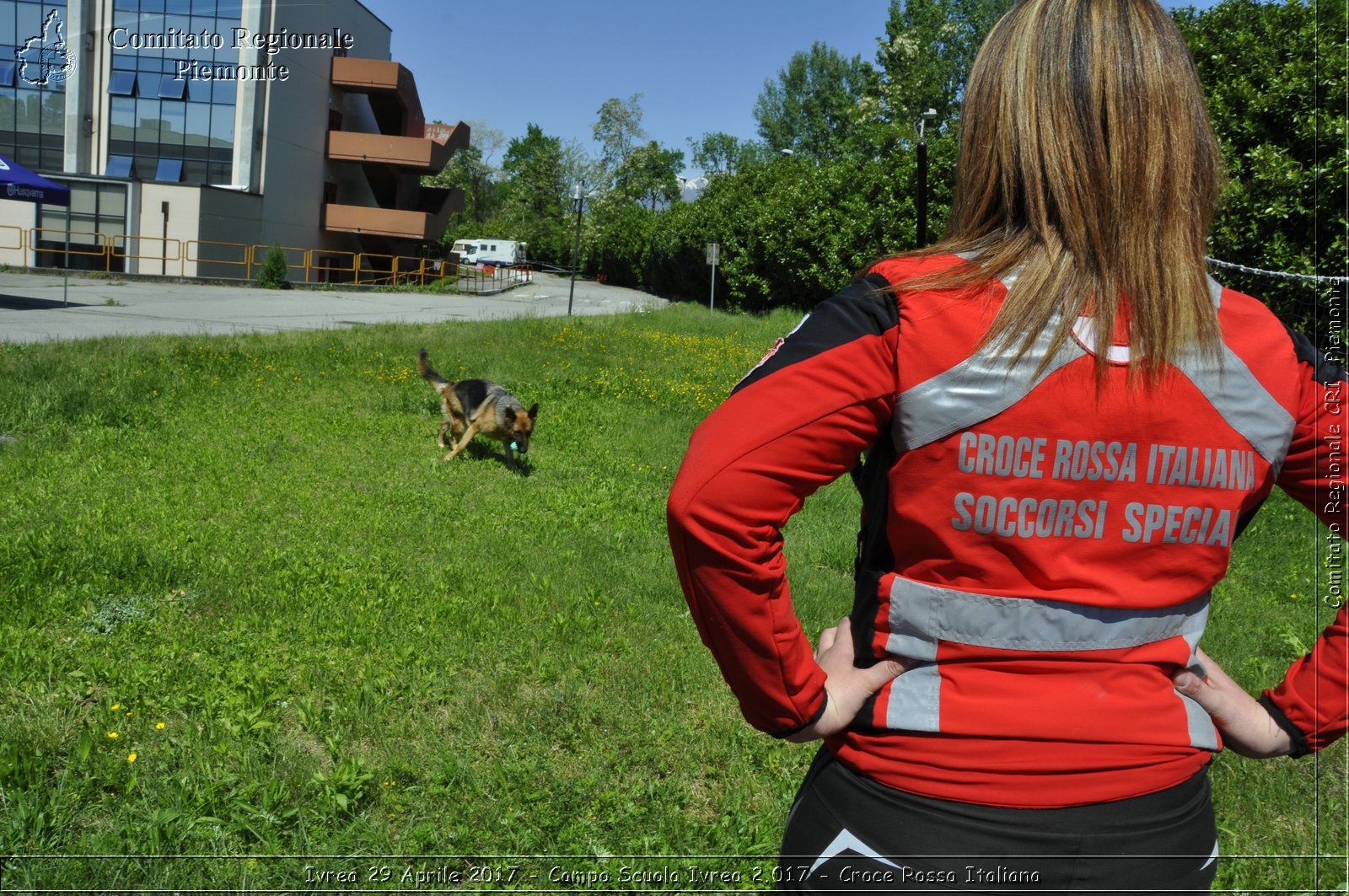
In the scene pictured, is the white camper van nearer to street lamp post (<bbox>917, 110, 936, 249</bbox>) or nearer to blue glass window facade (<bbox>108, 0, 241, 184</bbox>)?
blue glass window facade (<bbox>108, 0, 241, 184</bbox>)

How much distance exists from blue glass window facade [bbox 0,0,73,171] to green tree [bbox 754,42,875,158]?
2118 inches

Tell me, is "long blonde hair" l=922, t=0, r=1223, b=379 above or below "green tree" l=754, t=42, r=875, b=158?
below

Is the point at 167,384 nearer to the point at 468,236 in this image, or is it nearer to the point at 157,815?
the point at 157,815

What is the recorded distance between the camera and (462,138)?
55.9 metres

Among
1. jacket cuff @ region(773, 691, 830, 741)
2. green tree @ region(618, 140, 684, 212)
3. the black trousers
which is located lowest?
the black trousers

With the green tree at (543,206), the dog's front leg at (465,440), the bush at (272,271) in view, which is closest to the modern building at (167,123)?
the bush at (272,271)

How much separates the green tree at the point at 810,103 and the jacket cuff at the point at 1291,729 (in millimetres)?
82766

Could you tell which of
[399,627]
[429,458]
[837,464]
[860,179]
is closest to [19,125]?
[860,179]

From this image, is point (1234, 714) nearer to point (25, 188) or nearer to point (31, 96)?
point (25, 188)

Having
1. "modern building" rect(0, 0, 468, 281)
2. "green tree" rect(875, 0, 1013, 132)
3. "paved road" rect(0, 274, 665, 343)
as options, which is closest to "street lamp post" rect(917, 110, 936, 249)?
"paved road" rect(0, 274, 665, 343)

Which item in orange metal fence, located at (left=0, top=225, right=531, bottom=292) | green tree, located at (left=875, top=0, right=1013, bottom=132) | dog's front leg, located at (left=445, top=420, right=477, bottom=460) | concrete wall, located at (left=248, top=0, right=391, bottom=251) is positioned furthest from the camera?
green tree, located at (left=875, top=0, right=1013, bottom=132)

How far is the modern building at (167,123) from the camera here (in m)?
38.9

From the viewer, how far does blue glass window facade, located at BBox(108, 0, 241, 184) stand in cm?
3944

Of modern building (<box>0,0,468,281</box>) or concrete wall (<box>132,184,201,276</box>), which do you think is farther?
concrete wall (<box>132,184,201,276</box>)
